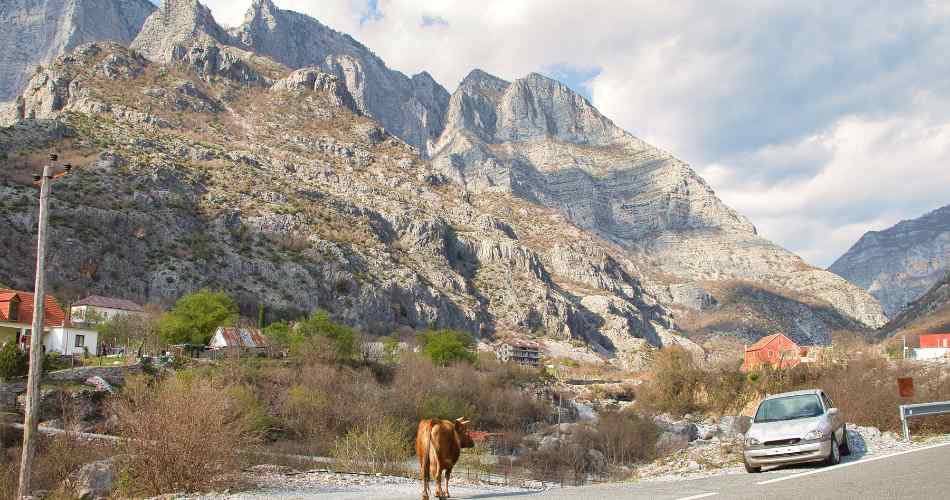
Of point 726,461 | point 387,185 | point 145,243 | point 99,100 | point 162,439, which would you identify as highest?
point 99,100

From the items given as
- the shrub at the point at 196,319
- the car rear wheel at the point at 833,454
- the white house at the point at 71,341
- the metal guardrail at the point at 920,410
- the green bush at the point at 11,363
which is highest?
the shrub at the point at 196,319

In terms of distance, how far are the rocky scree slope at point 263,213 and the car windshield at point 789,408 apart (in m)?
84.9

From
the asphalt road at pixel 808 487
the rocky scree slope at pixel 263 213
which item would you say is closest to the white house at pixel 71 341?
the rocky scree slope at pixel 263 213

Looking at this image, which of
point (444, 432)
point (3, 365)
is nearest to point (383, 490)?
point (444, 432)

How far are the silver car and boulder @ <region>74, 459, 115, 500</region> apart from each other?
13.8 metres

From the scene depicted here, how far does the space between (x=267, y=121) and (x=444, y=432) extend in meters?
168

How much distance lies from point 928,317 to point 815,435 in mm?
134072

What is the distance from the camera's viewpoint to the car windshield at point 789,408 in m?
16.1

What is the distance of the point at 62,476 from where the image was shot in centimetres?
1989

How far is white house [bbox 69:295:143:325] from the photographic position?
67.8m

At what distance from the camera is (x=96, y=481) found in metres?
15.7

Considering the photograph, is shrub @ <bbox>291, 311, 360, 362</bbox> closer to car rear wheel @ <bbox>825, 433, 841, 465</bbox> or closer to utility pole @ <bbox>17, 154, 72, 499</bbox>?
utility pole @ <bbox>17, 154, 72, 499</bbox>

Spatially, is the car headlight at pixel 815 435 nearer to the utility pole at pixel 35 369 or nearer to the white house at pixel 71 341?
the utility pole at pixel 35 369

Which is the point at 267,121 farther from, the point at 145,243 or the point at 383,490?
the point at 383,490
